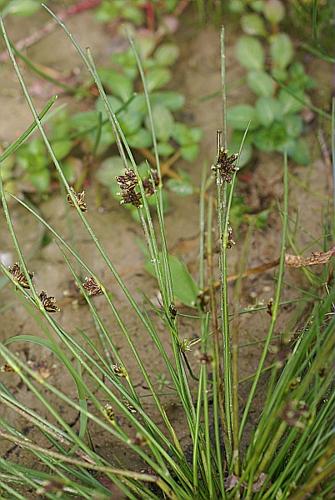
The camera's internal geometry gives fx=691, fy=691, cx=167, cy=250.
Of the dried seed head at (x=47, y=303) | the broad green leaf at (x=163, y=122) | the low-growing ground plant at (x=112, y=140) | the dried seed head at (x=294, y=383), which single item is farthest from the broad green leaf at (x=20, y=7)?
the dried seed head at (x=294, y=383)

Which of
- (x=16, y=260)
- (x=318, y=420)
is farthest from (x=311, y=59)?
(x=318, y=420)

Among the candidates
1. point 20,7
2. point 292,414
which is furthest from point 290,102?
point 292,414

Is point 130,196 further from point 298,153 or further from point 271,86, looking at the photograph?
point 271,86

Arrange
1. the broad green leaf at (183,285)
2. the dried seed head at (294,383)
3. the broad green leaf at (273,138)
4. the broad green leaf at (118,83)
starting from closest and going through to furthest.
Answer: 1. the dried seed head at (294,383)
2. the broad green leaf at (183,285)
3. the broad green leaf at (273,138)
4. the broad green leaf at (118,83)

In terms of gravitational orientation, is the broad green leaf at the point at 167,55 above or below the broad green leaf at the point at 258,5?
below

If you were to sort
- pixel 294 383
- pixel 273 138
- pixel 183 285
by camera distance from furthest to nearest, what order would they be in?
pixel 273 138 → pixel 183 285 → pixel 294 383

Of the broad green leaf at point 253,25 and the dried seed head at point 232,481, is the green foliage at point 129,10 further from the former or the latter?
the dried seed head at point 232,481

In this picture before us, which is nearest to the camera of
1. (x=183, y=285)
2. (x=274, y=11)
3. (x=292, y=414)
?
(x=292, y=414)

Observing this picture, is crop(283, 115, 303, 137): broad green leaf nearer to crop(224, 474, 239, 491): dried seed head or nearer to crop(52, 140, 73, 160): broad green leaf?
crop(52, 140, 73, 160): broad green leaf
